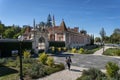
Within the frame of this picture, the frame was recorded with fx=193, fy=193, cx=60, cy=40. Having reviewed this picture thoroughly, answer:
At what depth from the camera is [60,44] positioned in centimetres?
5672

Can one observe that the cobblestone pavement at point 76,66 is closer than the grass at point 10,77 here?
No

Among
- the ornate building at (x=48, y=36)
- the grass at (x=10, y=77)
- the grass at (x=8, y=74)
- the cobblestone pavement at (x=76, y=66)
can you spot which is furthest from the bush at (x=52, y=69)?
the ornate building at (x=48, y=36)

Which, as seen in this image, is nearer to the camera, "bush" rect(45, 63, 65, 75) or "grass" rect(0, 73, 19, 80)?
"grass" rect(0, 73, 19, 80)

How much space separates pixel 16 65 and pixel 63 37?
3943cm

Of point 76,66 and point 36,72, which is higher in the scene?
point 36,72

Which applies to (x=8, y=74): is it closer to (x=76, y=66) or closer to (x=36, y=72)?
(x=36, y=72)

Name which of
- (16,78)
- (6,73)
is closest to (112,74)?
(16,78)

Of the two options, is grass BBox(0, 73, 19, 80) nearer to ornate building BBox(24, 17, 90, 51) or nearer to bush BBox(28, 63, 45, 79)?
bush BBox(28, 63, 45, 79)

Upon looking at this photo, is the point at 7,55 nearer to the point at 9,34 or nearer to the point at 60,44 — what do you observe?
the point at 60,44

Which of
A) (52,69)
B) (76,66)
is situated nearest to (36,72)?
(52,69)

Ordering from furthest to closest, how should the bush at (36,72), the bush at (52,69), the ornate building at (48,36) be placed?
the ornate building at (48,36) < the bush at (52,69) < the bush at (36,72)

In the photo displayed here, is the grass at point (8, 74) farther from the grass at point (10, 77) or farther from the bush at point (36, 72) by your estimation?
the bush at point (36, 72)

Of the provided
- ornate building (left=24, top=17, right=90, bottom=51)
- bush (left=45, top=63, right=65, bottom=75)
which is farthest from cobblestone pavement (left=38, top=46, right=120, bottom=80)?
ornate building (left=24, top=17, right=90, bottom=51)

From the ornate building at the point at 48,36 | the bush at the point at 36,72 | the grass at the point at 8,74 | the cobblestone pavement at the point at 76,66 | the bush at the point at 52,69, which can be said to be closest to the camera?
the grass at the point at 8,74
